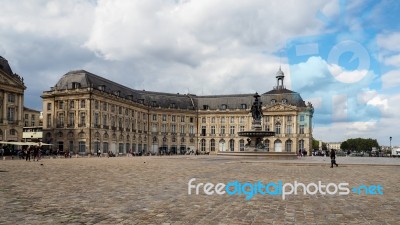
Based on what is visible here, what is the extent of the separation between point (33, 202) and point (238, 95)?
326 feet

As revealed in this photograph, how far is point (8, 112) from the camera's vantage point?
6181 centimetres

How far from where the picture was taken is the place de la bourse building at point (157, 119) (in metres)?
73.6

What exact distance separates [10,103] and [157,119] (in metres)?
42.8

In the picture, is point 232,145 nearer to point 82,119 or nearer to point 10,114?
point 82,119

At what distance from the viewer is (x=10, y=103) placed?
62125 mm

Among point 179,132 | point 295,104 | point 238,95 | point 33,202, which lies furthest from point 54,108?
point 33,202

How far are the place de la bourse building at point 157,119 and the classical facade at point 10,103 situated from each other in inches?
439

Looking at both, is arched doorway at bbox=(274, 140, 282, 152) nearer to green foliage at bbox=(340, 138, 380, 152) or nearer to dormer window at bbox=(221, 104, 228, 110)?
dormer window at bbox=(221, 104, 228, 110)

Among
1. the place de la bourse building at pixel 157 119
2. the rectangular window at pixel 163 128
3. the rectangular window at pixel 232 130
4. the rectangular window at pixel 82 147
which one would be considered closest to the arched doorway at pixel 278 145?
Answer: the place de la bourse building at pixel 157 119

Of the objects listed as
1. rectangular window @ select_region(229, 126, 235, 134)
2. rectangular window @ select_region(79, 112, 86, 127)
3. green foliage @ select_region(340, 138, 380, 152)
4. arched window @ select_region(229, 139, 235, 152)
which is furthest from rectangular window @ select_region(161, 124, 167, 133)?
green foliage @ select_region(340, 138, 380, 152)

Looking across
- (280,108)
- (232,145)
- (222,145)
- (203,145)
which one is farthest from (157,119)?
(280,108)

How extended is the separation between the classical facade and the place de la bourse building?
1114 centimetres

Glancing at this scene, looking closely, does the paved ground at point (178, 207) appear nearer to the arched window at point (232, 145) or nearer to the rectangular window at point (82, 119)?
the rectangular window at point (82, 119)

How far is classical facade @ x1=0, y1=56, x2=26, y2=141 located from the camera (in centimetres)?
6044
